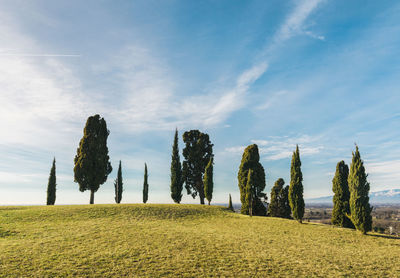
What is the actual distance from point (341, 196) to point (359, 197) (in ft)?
27.3

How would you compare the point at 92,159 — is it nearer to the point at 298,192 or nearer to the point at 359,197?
the point at 298,192

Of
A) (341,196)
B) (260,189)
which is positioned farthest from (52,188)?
(341,196)

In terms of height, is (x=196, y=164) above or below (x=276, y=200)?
above

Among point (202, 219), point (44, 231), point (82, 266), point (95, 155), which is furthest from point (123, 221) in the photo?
point (95, 155)

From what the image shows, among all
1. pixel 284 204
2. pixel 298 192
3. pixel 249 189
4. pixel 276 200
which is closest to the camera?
pixel 298 192

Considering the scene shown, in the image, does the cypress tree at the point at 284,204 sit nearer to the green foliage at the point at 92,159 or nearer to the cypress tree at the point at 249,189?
the cypress tree at the point at 249,189

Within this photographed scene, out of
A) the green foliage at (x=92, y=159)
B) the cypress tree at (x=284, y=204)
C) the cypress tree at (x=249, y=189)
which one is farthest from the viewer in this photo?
the cypress tree at (x=284, y=204)

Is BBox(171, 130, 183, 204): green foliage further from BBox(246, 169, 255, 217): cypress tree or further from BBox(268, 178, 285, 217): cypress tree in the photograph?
BBox(268, 178, 285, 217): cypress tree

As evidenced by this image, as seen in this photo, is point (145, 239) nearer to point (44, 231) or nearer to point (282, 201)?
point (44, 231)

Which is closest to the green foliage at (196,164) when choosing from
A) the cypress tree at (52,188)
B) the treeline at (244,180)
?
the treeline at (244,180)

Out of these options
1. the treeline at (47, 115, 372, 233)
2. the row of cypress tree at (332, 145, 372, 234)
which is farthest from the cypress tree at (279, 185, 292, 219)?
the row of cypress tree at (332, 145, 372, 234)

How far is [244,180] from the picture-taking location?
130ft

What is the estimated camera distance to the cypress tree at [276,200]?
43625 millimetres

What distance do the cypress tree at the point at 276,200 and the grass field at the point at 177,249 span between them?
1653 cm
